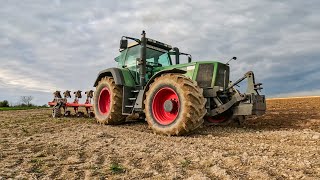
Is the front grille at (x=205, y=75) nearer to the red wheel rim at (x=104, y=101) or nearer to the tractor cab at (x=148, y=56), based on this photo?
the tractor cab at (x=148, y=56)

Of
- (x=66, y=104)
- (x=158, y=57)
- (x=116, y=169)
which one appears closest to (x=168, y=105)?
(x=158, y=57)

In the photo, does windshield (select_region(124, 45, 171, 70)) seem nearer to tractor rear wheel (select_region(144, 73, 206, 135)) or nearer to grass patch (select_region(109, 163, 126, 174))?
tractor rear wheel (select_region(144, 73, 206, 135))

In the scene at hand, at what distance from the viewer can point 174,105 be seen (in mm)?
7469

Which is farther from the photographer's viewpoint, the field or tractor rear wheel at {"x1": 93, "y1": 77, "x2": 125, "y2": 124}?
tractor rear wheel at {"x1": 93, "y1": 77, "x2": 125, "y2": 124}

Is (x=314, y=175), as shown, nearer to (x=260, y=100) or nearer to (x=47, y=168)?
(x=47, y=168)

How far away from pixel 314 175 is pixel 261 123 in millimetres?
6289

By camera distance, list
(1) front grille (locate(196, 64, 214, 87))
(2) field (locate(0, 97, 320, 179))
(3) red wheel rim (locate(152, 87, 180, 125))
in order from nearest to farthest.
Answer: (2) field (locate(0, 97, 320, 179))
(3) red wheel rim (locate(152, 87, 180, 125))
(1) front grille (locate(196, 64, 214, 87))

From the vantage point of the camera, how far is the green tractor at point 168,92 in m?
6.98

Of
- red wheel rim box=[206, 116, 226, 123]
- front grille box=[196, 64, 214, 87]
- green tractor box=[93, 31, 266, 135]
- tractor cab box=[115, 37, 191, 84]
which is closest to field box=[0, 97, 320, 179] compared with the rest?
green tractor box=[93, 31, 266, 135]

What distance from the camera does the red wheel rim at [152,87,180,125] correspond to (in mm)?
7520

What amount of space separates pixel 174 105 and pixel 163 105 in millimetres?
468

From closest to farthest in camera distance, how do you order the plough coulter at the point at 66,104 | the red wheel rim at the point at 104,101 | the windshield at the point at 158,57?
the windshield at the point at 158,57
the red wheel rim at the point at 104,101
the plough coulter at the point at 66,104

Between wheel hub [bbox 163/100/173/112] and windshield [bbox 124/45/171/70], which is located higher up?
windshield [bbox 124/45/171/70]

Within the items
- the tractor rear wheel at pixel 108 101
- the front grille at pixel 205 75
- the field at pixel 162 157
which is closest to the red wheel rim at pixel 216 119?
the front grille at pixel 205 75
